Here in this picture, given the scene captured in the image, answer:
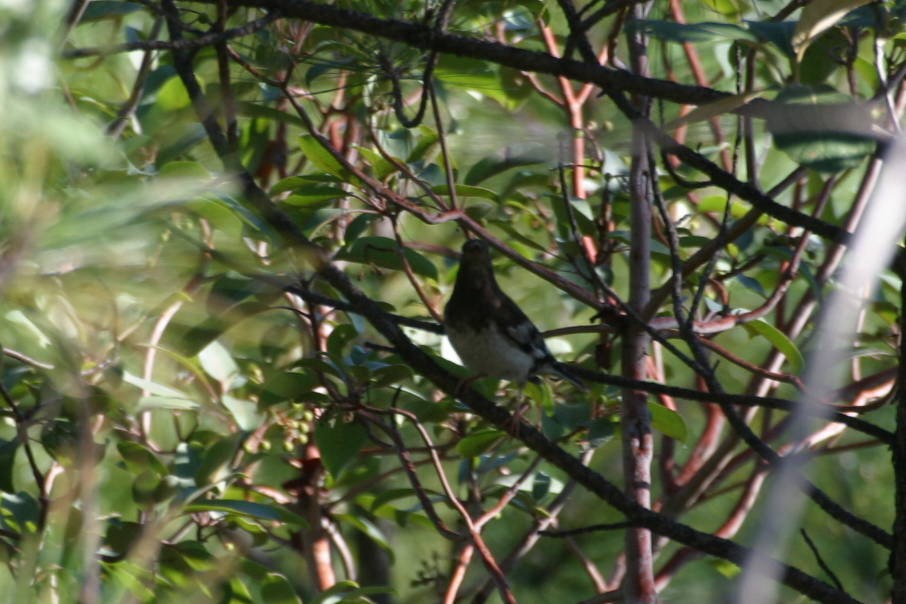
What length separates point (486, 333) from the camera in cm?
273

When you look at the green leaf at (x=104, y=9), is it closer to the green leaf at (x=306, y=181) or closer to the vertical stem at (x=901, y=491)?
the green leaf at (x=306, y=181)

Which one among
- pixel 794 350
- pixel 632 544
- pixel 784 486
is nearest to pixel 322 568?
pixel 632 544

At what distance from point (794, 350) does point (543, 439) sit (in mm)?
610

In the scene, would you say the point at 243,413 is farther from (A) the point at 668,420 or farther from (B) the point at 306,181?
(A) the point at 668,420

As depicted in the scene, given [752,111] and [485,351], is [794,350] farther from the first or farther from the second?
[752,111]

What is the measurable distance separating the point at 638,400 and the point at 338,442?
0.60 meters

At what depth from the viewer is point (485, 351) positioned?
266 cm

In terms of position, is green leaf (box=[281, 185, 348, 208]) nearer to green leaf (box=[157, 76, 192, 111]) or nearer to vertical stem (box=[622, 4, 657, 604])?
green leaf (box=[157, 76, 192, 111])

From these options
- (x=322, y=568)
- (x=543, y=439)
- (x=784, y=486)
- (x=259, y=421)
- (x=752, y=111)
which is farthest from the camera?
(x=322, y=568)

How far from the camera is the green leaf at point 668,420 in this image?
224 cm

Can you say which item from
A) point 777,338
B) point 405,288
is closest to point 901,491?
point 777,338

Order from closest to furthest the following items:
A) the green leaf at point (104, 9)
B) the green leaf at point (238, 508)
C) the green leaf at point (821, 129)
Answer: the green leaf at point (821, 129) < the green leaf at point (238, 508) < the green leaf at point (104, 9)

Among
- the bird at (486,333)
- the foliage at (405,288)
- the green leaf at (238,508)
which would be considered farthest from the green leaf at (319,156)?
the green leaf at (238,508)

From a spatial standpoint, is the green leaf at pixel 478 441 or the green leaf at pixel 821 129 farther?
the green leaf at pixel 478 441
